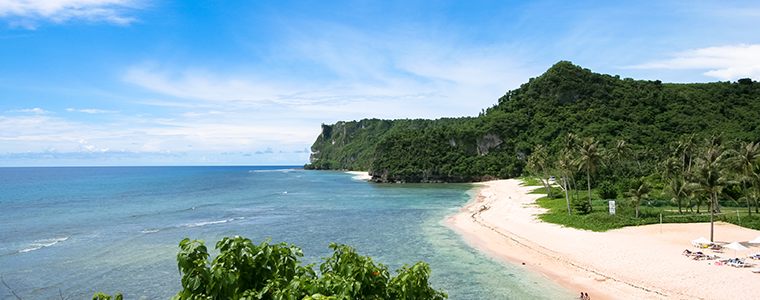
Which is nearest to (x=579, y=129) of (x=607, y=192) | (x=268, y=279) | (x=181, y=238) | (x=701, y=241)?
(x=607, y=192)

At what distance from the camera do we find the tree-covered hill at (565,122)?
100250 mm

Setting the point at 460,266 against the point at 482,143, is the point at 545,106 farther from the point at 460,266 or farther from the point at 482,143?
the point at 460,266

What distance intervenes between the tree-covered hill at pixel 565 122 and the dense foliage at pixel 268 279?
102651 mm

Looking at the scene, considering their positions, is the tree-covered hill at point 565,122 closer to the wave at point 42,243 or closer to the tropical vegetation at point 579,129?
the tropical vegetation at point 579,129

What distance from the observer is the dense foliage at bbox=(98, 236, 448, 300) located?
15.9 feet

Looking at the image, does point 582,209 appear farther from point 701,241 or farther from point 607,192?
point 607,192

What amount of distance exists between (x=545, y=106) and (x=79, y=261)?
136m

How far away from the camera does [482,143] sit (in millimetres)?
130500

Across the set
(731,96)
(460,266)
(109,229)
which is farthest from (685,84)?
(109,229)

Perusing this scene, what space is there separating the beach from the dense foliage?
17.3 metres

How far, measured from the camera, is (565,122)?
116938mm

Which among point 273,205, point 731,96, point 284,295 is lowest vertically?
point 273,205

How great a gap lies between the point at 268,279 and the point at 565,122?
12713 centimetres

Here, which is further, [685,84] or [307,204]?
[685,84]
